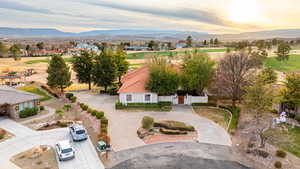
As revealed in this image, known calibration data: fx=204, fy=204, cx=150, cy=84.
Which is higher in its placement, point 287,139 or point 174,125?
point 174,125

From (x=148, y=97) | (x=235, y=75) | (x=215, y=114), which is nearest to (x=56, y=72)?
(x=148, y=97)

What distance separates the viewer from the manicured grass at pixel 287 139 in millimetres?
19047

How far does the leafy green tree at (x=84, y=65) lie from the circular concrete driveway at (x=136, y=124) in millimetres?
7466

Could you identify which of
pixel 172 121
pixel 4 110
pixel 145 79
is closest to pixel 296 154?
pixel 172 121

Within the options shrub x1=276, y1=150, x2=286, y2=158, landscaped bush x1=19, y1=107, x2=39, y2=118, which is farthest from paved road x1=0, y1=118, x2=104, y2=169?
shrub x1=276, y1=150, x2=286, y2=158

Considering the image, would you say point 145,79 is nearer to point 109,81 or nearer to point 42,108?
point 109,81

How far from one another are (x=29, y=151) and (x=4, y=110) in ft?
42.3

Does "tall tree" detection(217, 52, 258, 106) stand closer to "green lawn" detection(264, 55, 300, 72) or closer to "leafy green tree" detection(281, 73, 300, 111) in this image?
"leafy green tree" detection(281, 73, 300, 111)

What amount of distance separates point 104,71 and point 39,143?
1977 cm

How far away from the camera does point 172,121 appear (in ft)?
82.3

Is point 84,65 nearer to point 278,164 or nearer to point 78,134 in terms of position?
point 78,134

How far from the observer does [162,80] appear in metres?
30.8

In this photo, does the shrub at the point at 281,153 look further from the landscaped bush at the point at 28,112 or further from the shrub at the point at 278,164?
the landscaped bush at the point at 28,112

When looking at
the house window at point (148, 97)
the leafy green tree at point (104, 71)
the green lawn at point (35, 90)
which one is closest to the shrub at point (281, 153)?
the house window at point (148, 97)
